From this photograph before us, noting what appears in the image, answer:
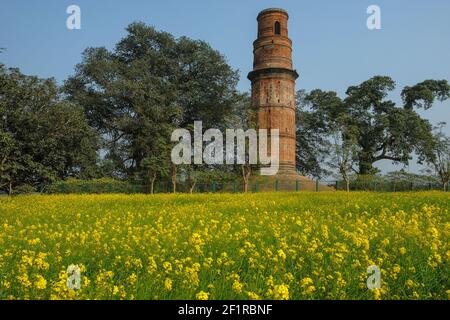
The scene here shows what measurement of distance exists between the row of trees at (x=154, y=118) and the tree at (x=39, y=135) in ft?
0.28

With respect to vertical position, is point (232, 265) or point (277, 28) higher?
point (277, 28)

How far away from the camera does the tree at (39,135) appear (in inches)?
1314

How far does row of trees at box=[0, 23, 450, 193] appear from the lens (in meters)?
34.7

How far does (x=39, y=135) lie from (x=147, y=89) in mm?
10108

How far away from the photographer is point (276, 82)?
4284 cm

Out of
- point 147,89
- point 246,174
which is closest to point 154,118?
point 147,89

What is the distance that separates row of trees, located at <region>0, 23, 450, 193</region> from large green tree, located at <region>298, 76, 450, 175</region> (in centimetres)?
12

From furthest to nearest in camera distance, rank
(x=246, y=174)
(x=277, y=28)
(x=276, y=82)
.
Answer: (x=277, y=28) → (x=276, y=82) → (x=246, y=174)

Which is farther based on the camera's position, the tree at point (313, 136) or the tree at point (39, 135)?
the tree at point (313, 136)

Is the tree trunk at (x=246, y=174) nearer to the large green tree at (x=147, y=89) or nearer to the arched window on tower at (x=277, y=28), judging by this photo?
the large green tree at (x=147, y=89)

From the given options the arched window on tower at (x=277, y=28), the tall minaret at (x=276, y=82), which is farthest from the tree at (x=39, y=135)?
the arched window on tower at (x=277, y=28)

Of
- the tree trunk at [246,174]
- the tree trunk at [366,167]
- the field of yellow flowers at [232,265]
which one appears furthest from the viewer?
the tree trunk at [366,167]

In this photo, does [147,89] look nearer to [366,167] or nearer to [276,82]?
[276,82]

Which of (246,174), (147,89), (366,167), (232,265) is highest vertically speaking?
(147,89)
